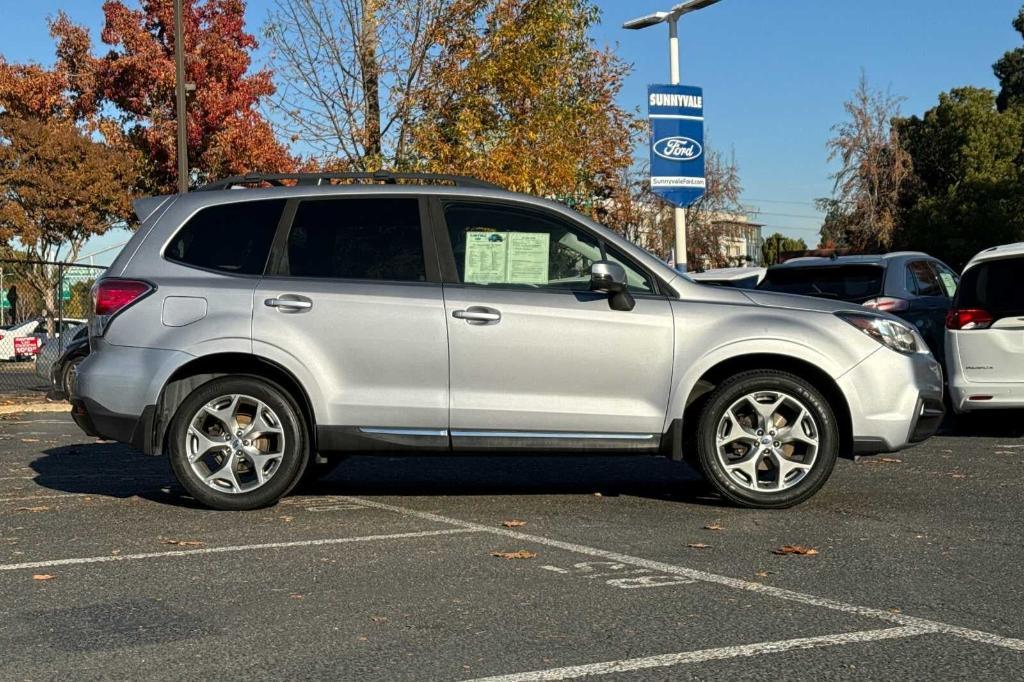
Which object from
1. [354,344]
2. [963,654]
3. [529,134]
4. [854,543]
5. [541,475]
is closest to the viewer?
[963,654]

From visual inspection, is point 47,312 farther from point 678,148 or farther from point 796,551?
point 796,551

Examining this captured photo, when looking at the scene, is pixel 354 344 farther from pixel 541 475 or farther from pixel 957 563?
pixel 957 563

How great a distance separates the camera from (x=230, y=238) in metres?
7.83

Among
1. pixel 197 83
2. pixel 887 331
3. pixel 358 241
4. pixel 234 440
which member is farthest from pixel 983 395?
pixel 197 83

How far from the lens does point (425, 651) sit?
464cm

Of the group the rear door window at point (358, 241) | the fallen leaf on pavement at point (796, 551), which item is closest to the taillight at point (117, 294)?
the rear door window at point (358, 241)

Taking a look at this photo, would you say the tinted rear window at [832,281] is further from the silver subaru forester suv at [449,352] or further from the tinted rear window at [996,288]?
the silver subaru forester suv at [449,352]

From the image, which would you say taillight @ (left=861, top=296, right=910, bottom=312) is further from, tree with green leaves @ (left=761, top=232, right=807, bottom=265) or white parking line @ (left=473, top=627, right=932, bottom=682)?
tree with green leaves @ (left=761, top=232, right=807, bottom=265)

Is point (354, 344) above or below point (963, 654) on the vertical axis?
above

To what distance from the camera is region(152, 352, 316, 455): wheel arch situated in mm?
7637

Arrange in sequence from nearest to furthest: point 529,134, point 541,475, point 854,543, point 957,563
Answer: point 957,563
point 854,543
point 541,475
point 529,134

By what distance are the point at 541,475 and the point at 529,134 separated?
1219 centimetres

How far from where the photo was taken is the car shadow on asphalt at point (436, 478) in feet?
28.2

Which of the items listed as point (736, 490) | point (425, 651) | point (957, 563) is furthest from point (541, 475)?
point (425, 651)
